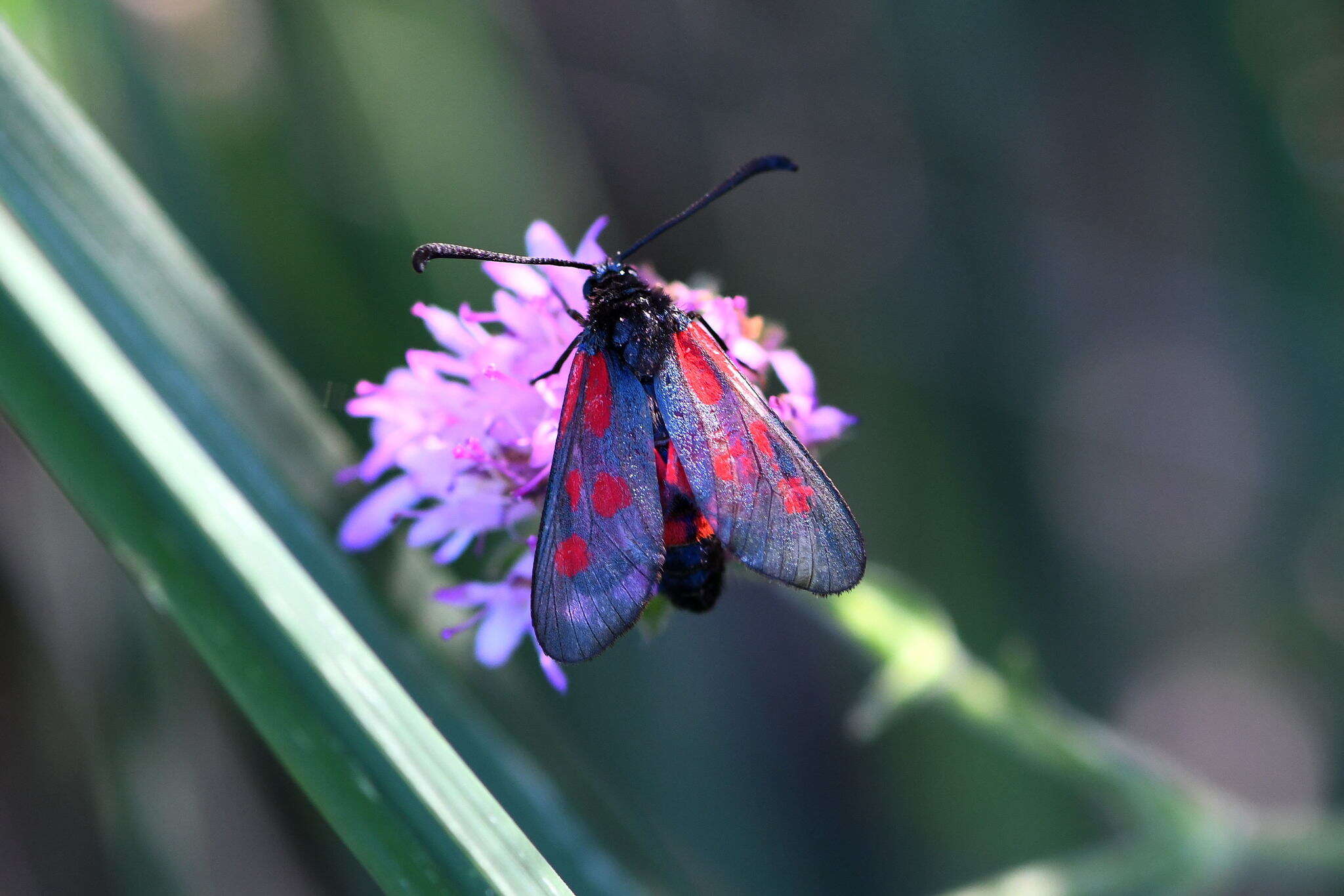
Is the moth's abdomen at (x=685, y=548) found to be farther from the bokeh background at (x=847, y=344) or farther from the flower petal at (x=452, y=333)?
the bokeh background at (x=847, y=344)

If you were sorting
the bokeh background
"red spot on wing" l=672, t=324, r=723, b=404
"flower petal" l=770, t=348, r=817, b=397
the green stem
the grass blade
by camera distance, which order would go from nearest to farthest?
1. the grass blade
2. "red spot on wing" l=672, t=324, r=723, b=404
3. "flower petal" l=770, t=348, r=817, b=397
4. the green stem
5. the bokeh background

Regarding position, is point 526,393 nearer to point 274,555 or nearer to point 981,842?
point 274,555

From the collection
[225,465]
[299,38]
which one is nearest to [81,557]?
[225,465]

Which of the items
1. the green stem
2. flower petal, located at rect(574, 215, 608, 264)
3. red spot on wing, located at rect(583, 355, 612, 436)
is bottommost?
the green stem

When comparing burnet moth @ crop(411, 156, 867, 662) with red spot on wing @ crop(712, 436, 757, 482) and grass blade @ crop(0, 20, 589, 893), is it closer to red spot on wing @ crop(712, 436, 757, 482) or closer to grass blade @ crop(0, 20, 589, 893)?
red spot on wing @ crop(712, 436, 757, 482)

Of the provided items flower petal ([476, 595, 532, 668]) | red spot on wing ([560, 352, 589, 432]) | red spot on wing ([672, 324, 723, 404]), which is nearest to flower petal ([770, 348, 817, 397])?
red spot on wing ([672, 324, 723, 404])

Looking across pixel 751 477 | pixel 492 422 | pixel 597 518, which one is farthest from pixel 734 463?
pixel 492 422

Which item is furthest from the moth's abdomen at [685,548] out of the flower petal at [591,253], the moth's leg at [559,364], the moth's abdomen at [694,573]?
the flower petal at [591,253]
